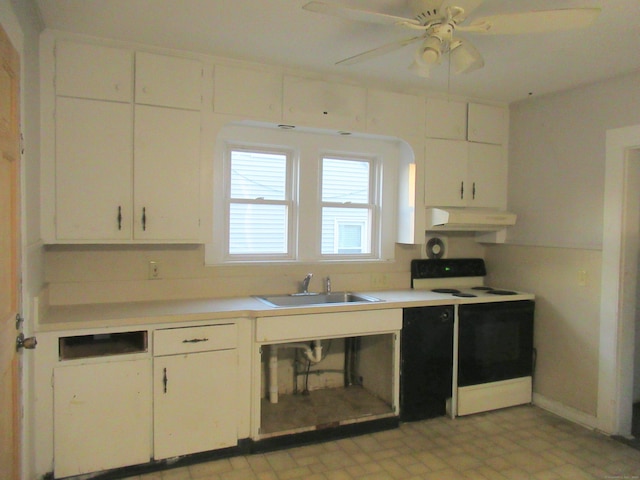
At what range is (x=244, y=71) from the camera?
2926mm

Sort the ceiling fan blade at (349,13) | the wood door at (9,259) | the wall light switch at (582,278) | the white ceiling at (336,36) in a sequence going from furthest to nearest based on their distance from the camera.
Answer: the wall light switch at (582,278)
the white ceiling at (336,36)
the ceiling fan blade at (349,13)
the wood door at (9,259)

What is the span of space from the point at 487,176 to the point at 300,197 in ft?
5.21

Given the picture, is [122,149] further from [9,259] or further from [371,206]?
[371,206]

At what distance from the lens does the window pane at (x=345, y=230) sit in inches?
141

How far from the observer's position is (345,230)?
3656mm

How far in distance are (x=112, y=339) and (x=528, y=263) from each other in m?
3.12

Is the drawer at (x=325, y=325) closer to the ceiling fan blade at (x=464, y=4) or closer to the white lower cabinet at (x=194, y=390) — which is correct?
the white lower cabinet at (x=194, y=390)

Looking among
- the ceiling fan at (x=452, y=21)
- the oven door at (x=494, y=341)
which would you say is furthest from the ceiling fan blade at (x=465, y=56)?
the oven door at (x=494, y=341)

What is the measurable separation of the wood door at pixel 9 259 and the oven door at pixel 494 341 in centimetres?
268

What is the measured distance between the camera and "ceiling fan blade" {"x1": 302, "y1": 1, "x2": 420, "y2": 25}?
1706 mm

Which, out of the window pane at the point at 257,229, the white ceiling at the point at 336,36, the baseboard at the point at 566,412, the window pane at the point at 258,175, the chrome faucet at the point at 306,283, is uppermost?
the white ceiling at the point at 336,36

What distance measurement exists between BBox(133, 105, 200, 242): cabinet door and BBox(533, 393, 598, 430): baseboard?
291 centimetres

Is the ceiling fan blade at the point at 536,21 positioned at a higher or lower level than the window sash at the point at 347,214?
higher

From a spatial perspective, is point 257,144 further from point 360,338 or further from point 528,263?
point 528,263
